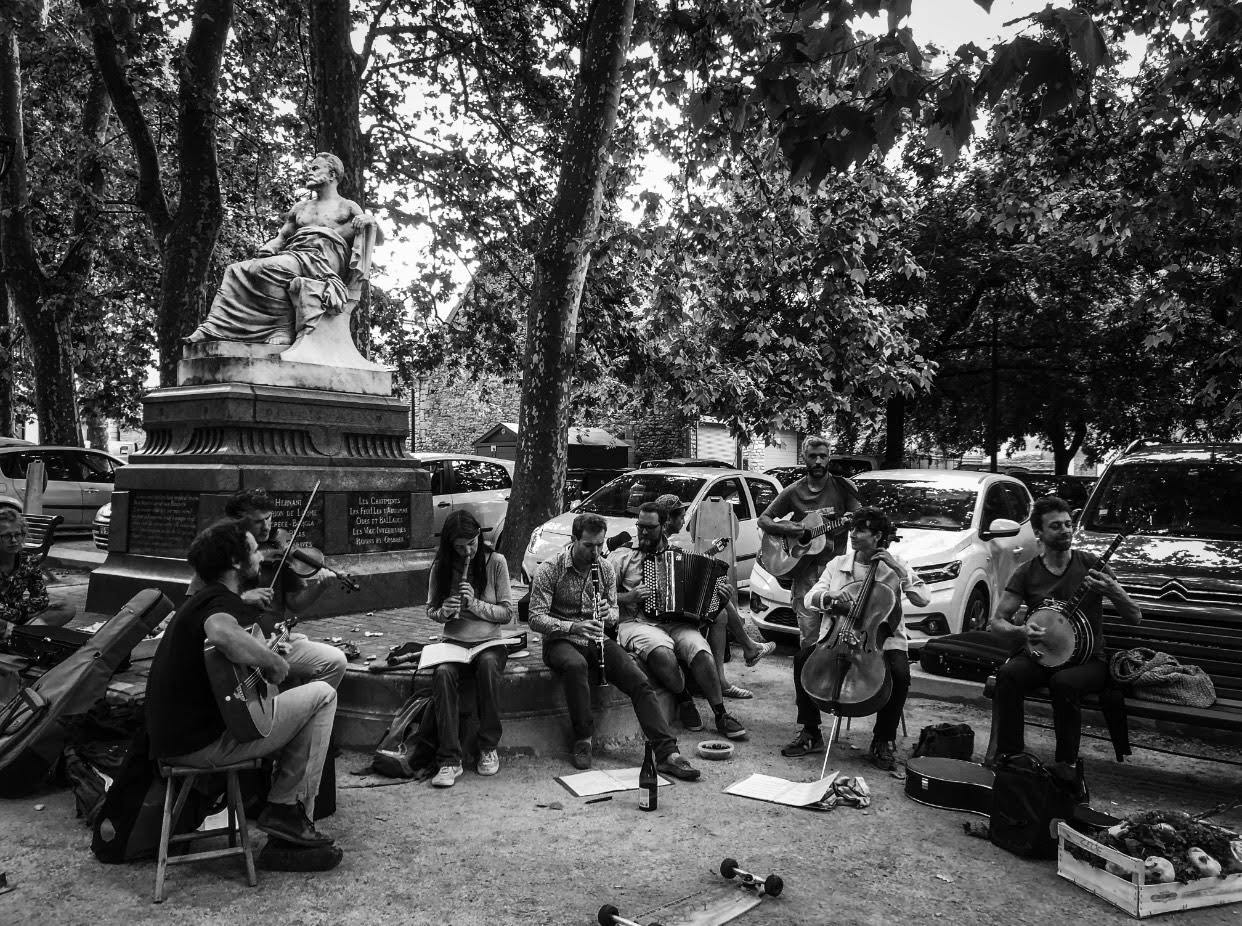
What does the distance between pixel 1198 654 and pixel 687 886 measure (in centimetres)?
369

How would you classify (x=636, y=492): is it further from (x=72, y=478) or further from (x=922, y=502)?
(x=72, y=478)

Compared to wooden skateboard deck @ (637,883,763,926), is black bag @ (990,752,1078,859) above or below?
above

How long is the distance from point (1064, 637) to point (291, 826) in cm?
418

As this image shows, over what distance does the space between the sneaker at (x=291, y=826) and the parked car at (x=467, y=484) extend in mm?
9702

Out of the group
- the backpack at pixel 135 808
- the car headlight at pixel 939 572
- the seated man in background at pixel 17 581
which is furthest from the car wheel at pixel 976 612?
the seated man in background at pixel 17 581

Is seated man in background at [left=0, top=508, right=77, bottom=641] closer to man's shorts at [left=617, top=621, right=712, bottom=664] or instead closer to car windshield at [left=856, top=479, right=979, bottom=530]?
man's shorts at [left=617, top=621, right=712, bottom=664]

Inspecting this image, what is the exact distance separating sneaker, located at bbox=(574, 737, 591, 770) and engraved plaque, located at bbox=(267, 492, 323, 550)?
3.15m

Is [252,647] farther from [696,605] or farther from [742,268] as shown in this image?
[742,268]

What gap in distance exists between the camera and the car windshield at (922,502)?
31.1 ft

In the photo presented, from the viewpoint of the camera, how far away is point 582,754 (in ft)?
18.6

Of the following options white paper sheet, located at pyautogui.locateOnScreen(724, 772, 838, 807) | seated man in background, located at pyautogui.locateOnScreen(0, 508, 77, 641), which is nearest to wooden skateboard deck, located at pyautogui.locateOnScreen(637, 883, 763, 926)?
white paper sheet, located at pyautogui.locateOnScreen(724, 772, 838, 807)

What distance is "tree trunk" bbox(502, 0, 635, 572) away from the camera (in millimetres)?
11219

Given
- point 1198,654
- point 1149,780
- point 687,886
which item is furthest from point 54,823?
point 1198,654

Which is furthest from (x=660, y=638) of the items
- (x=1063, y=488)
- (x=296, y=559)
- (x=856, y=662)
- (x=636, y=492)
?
(x=1063, y=488)
